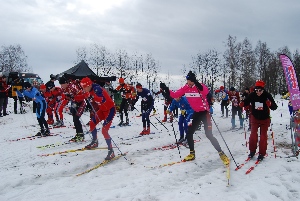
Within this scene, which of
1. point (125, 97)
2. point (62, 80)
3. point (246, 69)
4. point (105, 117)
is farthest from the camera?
point (246, 69)

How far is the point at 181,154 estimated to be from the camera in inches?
271

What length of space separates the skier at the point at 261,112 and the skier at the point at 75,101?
516 centimetres

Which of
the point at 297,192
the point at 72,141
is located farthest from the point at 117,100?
the point at 297,192

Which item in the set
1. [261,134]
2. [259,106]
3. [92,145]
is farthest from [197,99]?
[92,145]

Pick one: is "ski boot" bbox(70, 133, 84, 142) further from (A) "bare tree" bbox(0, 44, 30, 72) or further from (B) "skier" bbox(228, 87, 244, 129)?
(A) "bare tree" bbox(0, 44, 30, 72)

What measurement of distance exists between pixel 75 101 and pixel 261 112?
19.1 feet

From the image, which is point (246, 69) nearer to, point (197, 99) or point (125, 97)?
point (125, 97)

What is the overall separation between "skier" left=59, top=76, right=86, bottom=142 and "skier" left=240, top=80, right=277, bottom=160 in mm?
5162

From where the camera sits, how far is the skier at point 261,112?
615cm

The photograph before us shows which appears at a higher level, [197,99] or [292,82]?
[292,82]

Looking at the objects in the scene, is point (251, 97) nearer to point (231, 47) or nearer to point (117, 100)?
point (117, 100)

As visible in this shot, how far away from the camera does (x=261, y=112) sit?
20.4 ft

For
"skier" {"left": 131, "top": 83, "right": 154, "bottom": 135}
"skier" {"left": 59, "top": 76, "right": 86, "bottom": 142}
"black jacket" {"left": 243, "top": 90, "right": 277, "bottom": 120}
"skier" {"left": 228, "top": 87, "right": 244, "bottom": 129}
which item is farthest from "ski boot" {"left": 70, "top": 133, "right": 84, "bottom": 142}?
"skier" {"left": 228, "top": 87, "right": 244, "bottom": 129}

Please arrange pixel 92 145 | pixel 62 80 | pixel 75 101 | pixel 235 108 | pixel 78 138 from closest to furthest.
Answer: pixel 92 145, pixel 78 138, pixel 75 101, pixel 62 80, pixel 235 108
